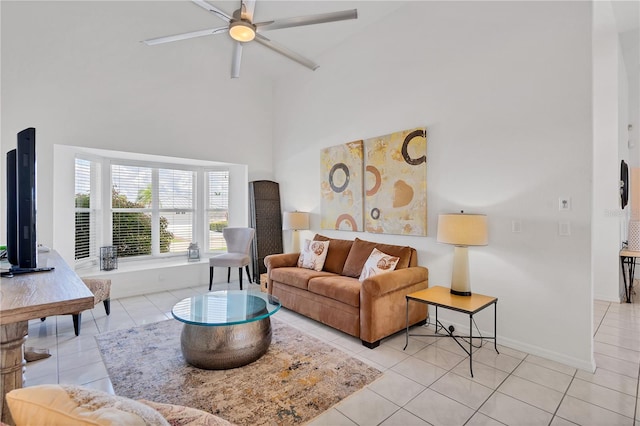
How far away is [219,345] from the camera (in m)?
2.47

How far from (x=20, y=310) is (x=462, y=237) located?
2.90 metres

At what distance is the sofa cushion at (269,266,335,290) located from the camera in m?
3.68

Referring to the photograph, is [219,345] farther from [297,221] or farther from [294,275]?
[297,221]

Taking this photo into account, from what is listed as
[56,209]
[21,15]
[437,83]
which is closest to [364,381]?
[437,83]

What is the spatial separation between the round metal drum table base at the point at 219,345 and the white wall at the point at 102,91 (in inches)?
109

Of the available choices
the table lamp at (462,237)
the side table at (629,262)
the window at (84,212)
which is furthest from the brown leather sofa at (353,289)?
the side table at (629,262)

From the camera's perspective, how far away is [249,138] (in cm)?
572

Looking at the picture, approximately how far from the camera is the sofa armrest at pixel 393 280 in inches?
113

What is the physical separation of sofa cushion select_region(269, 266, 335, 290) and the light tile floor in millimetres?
506

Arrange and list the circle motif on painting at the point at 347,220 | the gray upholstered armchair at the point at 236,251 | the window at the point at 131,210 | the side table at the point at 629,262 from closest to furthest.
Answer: the side table at the point at 629,262, the circle motif on painting at the point at 347,220, the gray upholstered armchair at the point at 236,251, the window at the point at 131,210

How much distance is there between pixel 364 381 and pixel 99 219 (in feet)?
15.4

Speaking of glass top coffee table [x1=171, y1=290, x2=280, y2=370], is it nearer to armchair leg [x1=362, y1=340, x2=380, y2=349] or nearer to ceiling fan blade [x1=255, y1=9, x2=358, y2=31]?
armchair leg [x1=362, y1=340, x2=380, y2=349]

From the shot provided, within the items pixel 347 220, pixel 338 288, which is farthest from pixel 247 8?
pixel 347 220

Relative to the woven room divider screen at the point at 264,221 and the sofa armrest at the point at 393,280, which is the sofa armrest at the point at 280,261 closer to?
the woven room divider screen at the point at 264,221
